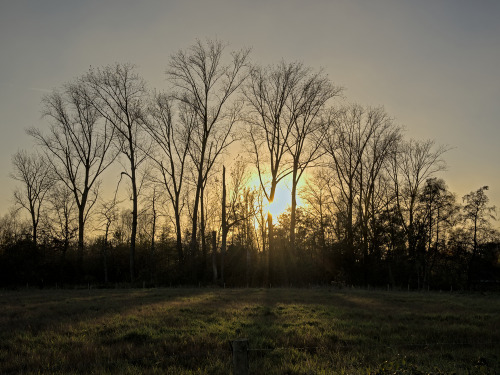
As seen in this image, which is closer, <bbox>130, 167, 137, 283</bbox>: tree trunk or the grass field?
the grass field

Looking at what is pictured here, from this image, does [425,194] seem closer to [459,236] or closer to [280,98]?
[459,236]

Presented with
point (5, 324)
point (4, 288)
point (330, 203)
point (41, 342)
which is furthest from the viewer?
point (330, 203)

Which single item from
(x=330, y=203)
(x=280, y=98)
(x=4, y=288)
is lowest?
(x=4, y=288)

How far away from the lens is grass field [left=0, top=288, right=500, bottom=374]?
27.4ft

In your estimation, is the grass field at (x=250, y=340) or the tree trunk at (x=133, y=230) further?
the tree trunk at (x=133, y=230)

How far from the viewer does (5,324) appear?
522 inches

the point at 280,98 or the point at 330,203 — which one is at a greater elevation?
the point at 280,98

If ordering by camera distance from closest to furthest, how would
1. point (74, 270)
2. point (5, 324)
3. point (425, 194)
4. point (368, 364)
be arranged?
point (368, 364) → point (5, 324) → point (74, 270) → point (425, 194)

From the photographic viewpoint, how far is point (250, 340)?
10617 millimetres

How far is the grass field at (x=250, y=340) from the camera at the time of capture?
835cm

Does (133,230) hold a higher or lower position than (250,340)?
higher

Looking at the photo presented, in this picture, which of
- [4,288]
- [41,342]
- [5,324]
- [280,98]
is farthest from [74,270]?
[41,342]

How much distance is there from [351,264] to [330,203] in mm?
10575

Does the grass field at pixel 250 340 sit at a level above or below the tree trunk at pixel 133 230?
below
